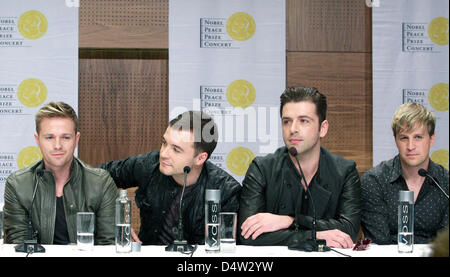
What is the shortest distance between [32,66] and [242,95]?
1.81m

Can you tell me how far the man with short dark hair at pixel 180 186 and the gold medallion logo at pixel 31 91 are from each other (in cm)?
162

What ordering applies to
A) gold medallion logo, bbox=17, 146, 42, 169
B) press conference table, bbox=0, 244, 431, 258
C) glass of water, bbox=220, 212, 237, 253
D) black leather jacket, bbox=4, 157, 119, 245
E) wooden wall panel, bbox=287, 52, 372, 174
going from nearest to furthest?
press conference table, bbox=0, 244, 431, 258 < glass of water, bbox=220, 212, 237, 253 < black leather jacket, bbox=4, 157, 119, 245 < gold medallion logo, bbox=17, 146, 42, 169 < wooden wall panel, bbox=287, 52, 372, 174

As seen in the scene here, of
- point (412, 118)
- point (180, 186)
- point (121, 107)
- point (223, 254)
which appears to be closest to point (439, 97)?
point (412, 118)

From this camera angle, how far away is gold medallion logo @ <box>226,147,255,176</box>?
4457 mm

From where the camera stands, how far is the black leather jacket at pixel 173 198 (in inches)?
127

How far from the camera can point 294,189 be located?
10.4 feet

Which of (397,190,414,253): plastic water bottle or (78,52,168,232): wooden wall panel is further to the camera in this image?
(78,52,168,232): wooden wall panel

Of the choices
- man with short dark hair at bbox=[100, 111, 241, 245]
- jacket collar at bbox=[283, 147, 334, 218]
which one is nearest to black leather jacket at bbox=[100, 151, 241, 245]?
man with short dark hair at bbox=[100, 111, 241, 245]

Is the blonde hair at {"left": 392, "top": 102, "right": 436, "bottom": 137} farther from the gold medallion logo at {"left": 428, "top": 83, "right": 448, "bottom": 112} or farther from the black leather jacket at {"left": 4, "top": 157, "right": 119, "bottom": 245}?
the black leather jacket at {"left": 4, "top": 157, "right": 119, "bottom": 245}

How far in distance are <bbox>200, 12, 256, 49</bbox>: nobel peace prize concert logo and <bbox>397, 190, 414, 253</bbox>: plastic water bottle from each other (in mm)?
2445

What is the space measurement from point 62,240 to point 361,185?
183 cm

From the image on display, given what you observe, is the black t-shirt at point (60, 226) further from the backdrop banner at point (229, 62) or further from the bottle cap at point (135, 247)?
the backdrop banner at point (229, 62)

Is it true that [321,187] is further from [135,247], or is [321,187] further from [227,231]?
[135,247]
